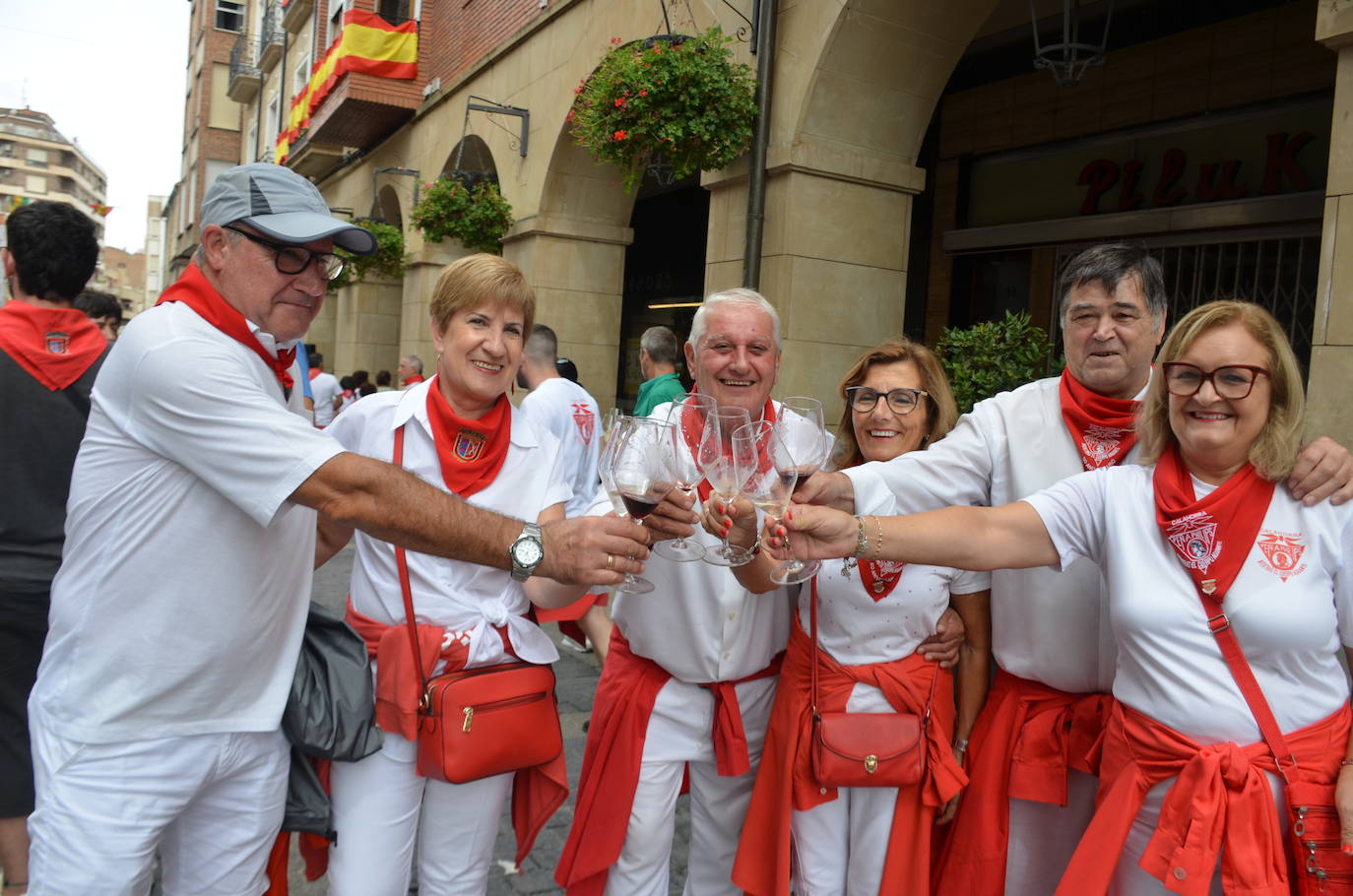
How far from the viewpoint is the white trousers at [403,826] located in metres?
2.60

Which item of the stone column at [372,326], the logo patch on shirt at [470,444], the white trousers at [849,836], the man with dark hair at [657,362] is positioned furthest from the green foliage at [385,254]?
the white trousers at [849,836]

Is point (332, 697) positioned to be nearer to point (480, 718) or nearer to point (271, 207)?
point (480, 718)

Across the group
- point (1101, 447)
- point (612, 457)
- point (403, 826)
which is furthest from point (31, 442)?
point (1101, 447)

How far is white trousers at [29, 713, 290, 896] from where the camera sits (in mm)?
2094

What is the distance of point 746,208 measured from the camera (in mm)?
7137

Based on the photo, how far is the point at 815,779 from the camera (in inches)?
105

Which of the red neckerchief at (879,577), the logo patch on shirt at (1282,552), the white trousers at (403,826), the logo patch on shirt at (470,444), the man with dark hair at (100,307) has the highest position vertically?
the man with dark hair at (100,307)

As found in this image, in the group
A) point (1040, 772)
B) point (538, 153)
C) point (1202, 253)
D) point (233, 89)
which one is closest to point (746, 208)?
point (1202, 253)

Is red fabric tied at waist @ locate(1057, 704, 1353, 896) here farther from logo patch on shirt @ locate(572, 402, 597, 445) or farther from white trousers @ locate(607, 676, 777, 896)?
logo patch on shirt @ locate(572, 402, 597, 445)

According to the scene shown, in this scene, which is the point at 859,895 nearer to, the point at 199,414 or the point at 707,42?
the point at 199,414

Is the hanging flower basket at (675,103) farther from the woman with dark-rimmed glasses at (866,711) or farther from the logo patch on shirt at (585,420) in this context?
the woman with dark-rimmed glasses at (866,711)

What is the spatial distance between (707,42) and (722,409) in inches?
218

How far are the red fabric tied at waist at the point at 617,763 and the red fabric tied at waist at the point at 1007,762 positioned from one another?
2.14 feet

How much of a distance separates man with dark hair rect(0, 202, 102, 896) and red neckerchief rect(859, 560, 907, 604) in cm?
266
